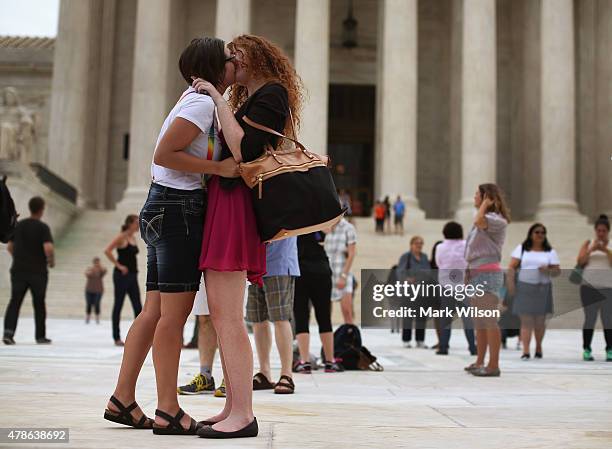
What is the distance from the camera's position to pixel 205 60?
14.4 feet

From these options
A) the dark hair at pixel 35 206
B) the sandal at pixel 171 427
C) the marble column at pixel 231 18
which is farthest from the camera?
the marble column at pixel 231 18

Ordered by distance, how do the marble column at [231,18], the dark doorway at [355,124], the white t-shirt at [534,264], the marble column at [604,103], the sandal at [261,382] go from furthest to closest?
the dark doorway at [355,124] → the marble column at [604,103] → the marble column at [231,18] → the white t-shirt at [534,264] → the sandal at [261,382]

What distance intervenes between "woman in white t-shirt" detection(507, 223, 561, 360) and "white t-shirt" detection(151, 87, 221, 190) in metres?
8.03

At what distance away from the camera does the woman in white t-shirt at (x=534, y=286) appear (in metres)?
11.5

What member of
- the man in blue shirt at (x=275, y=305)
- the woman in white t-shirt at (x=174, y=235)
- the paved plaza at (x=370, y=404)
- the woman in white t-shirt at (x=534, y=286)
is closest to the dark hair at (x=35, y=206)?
the paved plaza at (x=370, y=404)

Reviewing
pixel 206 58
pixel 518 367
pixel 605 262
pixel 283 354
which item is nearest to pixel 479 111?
pixel 605 262

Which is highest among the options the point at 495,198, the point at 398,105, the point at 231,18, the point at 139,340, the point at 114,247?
the point at 231,18

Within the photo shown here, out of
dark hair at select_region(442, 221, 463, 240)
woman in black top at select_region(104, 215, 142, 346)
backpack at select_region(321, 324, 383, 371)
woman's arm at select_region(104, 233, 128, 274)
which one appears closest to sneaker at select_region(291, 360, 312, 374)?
backpack at select_region(321, 324, 383, 371)

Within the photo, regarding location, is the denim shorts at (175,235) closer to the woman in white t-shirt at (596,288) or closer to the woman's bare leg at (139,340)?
the woman's bare leg at (139,340)

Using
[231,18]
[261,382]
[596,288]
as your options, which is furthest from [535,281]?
[231,18]

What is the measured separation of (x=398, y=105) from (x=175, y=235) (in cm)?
2836

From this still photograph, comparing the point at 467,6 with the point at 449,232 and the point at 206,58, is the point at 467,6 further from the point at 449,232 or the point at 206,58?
the point at 206,58

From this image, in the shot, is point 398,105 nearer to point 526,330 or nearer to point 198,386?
point 526,330

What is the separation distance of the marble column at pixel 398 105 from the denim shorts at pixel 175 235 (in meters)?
27.7
